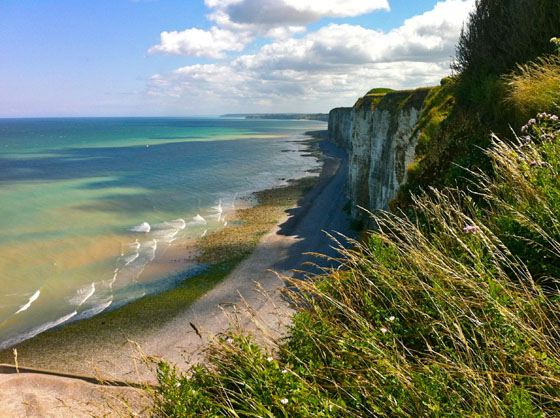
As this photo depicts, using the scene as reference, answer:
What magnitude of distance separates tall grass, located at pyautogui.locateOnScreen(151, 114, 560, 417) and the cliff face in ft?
40.6

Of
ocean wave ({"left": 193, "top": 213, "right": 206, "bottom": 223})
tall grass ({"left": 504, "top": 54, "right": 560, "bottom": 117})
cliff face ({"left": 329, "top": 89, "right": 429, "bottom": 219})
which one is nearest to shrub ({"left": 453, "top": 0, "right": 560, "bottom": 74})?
tall grass ({"left": 504, "top": 54, "right": 560, "bottom": 117})

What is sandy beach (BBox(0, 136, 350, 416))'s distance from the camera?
38.5 feet

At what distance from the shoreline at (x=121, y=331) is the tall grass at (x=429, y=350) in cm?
Result: 648

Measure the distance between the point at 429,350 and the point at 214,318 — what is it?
15136mm

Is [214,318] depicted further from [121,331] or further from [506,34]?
[506,34]

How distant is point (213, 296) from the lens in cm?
1983

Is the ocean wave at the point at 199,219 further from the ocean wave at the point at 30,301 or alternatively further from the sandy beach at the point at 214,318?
the ocean wave at the point at 30,301

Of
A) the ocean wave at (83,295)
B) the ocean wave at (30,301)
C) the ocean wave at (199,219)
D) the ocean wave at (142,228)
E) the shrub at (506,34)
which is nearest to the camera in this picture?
the shrub at (506,34)

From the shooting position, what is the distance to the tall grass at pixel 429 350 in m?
3.04

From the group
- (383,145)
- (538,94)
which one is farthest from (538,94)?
(383,145)

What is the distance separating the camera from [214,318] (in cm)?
1720

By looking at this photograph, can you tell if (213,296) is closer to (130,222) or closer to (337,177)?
(130,222)

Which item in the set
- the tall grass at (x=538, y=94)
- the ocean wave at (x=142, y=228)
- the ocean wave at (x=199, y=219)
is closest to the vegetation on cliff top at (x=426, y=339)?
the tall grass at (x=538, y=94)

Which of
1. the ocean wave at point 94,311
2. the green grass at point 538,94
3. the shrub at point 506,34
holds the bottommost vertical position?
the ocean wave at point 94,311
